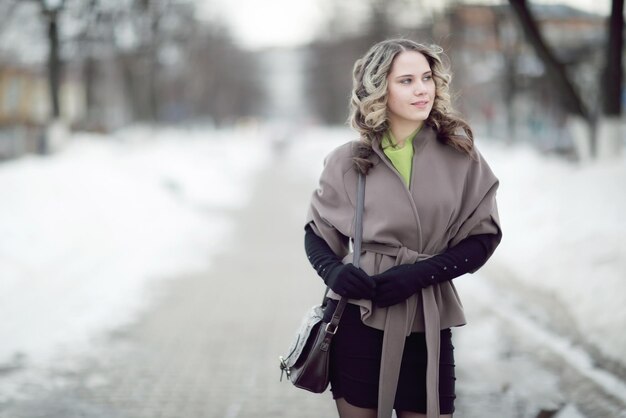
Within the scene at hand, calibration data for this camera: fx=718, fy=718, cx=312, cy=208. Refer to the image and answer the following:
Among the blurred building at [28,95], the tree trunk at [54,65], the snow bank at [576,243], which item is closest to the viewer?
the snow bank at [576,243]

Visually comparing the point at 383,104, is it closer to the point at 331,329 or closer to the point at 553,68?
the point at 331,329

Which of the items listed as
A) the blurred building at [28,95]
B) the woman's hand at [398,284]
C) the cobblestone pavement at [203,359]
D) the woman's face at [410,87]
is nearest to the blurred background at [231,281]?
the cobblestone pavement at [203,359]

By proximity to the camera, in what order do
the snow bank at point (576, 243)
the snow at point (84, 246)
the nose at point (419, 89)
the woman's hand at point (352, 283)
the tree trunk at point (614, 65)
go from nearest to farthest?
the woman's hand at point (352, 283)
the nose at point (419, 89)
the snow bank at point (576, 243)
the snow at point (84, 246)
the tree trunk at point (614, 65)

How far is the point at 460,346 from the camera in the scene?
601 centimetres

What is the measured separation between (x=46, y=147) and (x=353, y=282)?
19.8m

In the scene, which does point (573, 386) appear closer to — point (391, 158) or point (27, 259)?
point (391, 158)

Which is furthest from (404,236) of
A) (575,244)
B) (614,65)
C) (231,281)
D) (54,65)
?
(54,65)

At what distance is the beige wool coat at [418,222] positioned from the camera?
249 cm

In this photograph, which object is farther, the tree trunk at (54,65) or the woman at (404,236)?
the tree trunk at (54,65)

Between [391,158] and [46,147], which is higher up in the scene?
[391,158]

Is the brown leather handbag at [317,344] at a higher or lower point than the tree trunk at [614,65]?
lower

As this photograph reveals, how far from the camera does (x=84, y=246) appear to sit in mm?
9836

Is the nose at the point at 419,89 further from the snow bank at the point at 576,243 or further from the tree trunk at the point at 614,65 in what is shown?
the tree trunk at the point at 614,65

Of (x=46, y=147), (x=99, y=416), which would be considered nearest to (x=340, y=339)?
(x=99, y=416)
